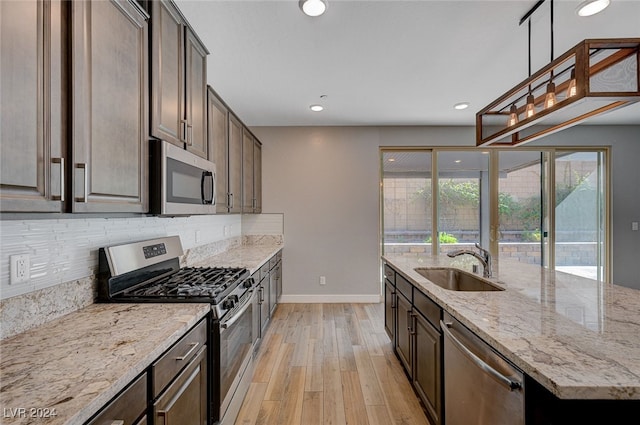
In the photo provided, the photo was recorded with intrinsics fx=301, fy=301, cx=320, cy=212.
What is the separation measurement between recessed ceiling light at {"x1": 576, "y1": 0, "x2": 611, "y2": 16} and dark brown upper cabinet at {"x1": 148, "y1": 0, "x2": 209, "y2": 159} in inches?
97.2

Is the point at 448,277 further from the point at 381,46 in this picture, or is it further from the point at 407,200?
the point at 407,200

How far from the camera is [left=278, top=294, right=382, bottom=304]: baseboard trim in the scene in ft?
14.8

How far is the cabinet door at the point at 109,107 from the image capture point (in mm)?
1043

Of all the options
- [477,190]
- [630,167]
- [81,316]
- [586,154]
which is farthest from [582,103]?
[630,167]

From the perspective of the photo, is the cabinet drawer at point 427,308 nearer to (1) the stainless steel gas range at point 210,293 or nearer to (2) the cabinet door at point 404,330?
(2) the cabinet door at point 404,330

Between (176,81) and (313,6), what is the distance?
3.12 feet

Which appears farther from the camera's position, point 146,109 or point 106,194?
point 146,109

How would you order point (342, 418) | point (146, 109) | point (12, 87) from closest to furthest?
point (12, 87), point (146, 109), point (342, 418)

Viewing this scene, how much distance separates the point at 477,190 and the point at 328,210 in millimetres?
2304

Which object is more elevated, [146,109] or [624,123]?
[624,123]

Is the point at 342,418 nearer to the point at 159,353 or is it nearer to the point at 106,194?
the point at 159,353

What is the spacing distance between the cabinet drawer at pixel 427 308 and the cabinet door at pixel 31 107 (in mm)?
1758

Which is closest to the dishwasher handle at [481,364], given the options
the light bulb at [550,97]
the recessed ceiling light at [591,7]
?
the light bulb at [550,97]

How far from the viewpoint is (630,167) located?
4469 mm
